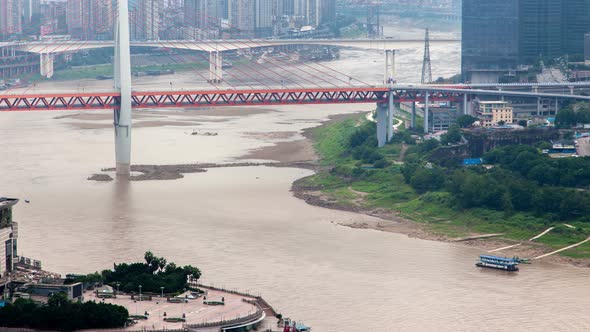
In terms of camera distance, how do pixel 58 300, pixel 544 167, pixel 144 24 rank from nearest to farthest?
pixel 58 300 → pixel 544 167 → pixel 144 24

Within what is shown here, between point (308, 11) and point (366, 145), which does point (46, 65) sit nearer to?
point (308, 11)

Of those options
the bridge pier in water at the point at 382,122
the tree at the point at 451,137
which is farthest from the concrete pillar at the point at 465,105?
the tree at the point at 451,137

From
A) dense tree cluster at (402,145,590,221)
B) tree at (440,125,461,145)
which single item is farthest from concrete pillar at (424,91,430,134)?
dense tree cluster at (402,145,590,221)

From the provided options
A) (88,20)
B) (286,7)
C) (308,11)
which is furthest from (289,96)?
(308,11)

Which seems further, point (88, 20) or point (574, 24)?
point (88, 20)

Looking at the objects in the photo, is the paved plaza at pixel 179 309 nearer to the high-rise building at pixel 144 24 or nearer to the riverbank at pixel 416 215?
the riverbank at pixel 416 215

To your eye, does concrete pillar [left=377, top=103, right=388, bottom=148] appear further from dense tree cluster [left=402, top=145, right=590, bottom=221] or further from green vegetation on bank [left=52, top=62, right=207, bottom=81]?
green vegetation on bank [left=52, top=62, right=207, bottom=81]

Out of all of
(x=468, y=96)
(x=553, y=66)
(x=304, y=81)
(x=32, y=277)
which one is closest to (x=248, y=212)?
(x=32, y=277)
